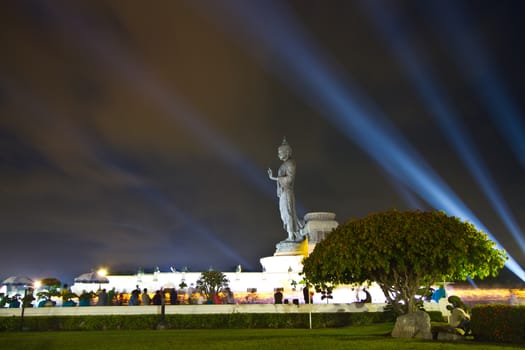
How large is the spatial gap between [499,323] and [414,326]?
7.42ft

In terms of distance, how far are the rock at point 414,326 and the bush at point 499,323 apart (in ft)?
4.56

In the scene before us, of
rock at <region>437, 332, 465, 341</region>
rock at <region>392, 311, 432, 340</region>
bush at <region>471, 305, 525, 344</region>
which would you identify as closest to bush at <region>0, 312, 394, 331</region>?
rock at <region>392, 311, 432, 340</region>

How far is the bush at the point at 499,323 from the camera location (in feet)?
42.1

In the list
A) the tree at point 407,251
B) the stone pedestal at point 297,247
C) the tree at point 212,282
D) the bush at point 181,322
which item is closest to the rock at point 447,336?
the tree at point 407,251

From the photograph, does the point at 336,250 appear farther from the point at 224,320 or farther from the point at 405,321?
the point at 224,320

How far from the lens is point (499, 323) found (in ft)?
43.2

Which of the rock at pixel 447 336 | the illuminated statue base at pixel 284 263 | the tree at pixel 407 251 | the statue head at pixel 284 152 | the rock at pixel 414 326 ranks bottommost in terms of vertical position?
the rock at pixel 447 336

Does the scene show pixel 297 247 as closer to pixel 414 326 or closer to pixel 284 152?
pixel 284 152

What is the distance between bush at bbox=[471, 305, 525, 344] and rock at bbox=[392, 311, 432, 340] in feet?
4.56

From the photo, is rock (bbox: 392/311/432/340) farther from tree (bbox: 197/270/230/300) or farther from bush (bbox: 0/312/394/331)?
tree (bbox: 197/270/230/300)

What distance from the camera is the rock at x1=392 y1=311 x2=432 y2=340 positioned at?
13930mm

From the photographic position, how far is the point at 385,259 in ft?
46.3

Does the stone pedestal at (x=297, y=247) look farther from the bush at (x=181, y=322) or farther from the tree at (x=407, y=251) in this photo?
the tree at (x=407, y=251)

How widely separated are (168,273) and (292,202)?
11317 millimetres
